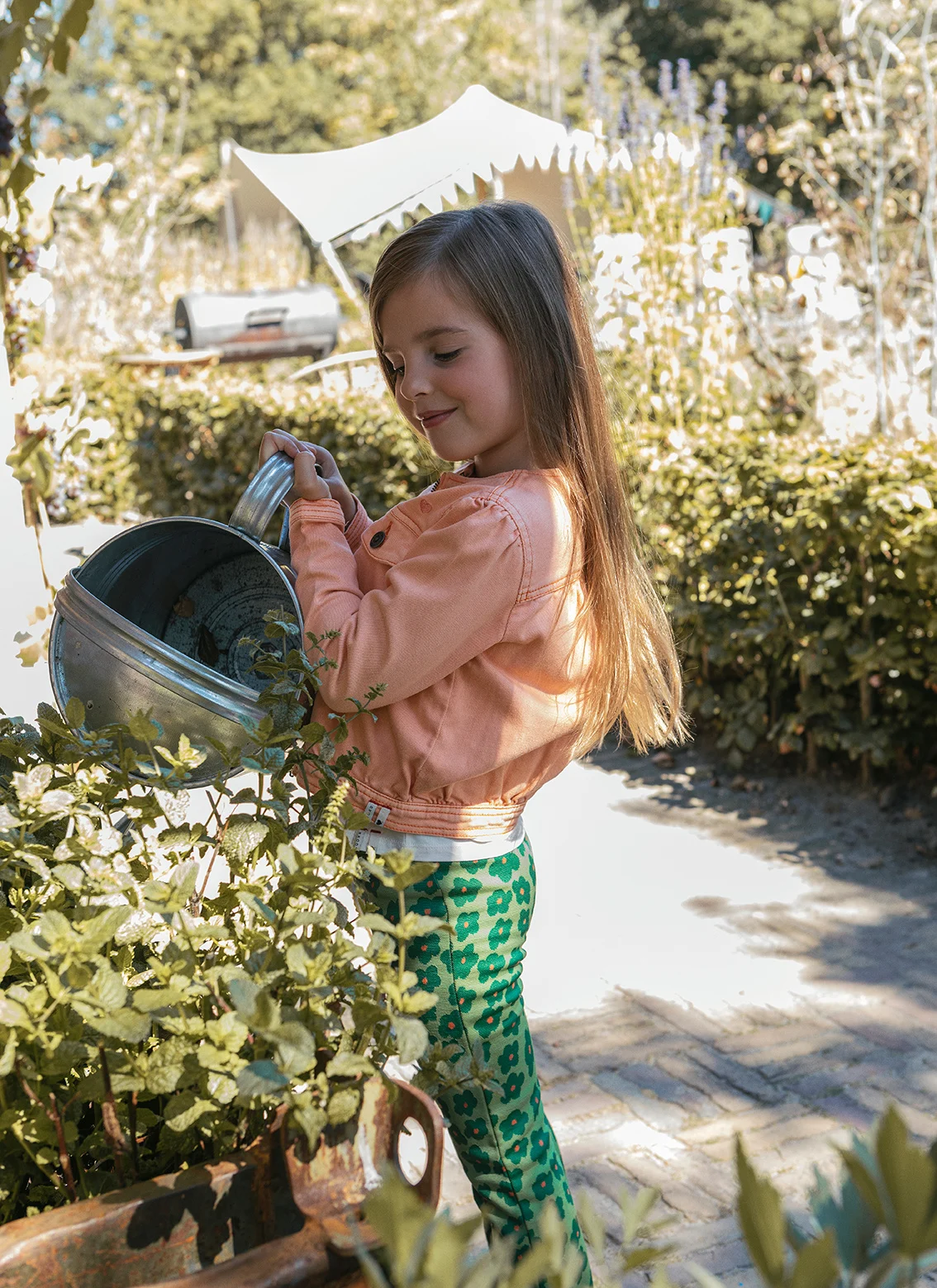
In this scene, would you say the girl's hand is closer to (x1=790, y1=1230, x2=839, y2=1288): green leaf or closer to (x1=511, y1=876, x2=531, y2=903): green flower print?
(x1=511, y1=876, x2=531, y2=903): green flower print

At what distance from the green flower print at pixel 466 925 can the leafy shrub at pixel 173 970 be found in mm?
394

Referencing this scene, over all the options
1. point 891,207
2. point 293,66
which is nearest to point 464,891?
point 891,207

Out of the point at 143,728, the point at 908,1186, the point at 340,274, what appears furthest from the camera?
the point at 340,274

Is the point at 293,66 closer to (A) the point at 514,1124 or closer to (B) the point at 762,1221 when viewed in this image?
(A) the point at 514,1124

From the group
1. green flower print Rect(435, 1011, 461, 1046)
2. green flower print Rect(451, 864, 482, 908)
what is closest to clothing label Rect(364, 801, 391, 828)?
green flower print Rect(451, 864, 482, 908)

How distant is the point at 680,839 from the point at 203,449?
493 cm

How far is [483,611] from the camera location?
1.41 meters

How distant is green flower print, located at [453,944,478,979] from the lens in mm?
1494

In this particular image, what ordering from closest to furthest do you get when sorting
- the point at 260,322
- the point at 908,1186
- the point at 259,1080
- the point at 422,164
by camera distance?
the point at 908,1186, the point at 259,1080, the point at 422,164, the point at 260,322

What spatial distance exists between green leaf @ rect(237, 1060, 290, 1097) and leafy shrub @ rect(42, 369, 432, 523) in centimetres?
425

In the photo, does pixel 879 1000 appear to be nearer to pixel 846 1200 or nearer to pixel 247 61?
pixel 846 1200

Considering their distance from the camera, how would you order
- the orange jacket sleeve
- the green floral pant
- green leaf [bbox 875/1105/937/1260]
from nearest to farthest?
green leaf [bbox 875/1105/937/1260]
the orange jacket sleeve
the green floral pant

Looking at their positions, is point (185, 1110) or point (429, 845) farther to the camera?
point (429, 845)

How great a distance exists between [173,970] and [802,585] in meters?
3.95
